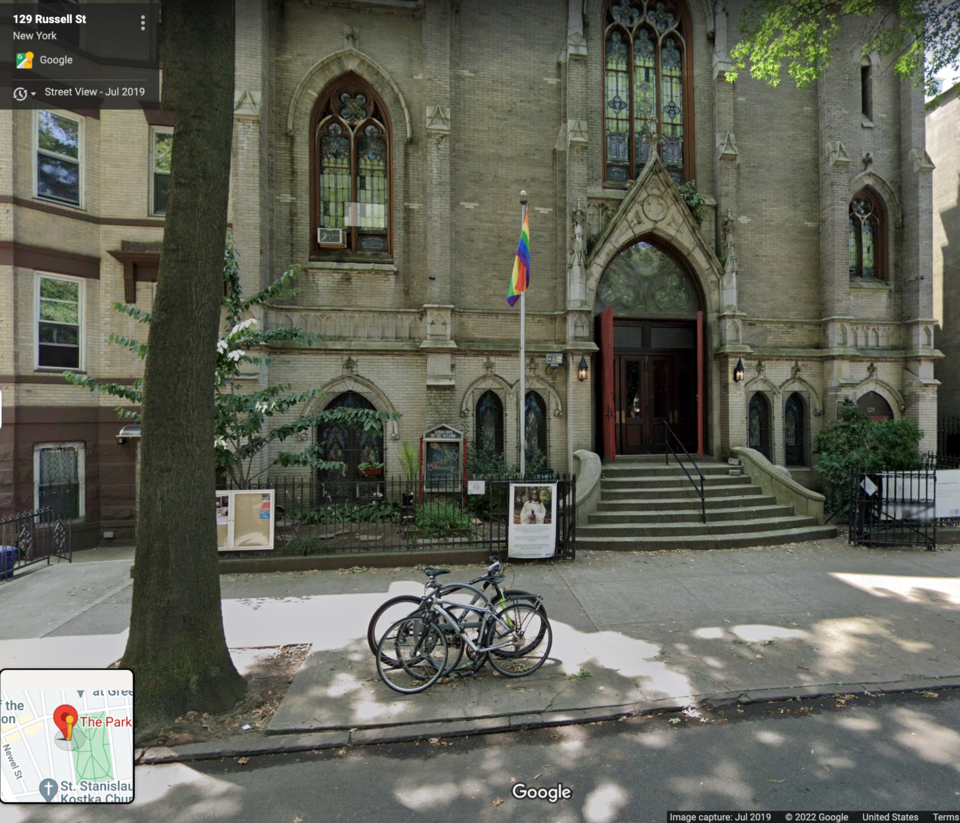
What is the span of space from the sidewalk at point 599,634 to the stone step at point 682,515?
115 centimetres

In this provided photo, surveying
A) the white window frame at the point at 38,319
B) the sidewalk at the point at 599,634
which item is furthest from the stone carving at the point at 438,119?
the sidewalk at the point at 599,634

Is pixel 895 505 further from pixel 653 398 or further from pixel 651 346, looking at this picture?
pixel 651 346

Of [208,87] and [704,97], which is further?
[704,97]

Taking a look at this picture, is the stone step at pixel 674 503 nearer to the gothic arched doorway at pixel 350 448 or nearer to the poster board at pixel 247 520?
the gothic arched doorway at pixel 350 448

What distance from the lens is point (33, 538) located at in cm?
973

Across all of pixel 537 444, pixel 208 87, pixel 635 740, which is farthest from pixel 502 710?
pixel 537 444

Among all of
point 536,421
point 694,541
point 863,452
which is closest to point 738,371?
point 863,452

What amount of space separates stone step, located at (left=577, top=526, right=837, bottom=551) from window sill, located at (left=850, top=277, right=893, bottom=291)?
8694 mm

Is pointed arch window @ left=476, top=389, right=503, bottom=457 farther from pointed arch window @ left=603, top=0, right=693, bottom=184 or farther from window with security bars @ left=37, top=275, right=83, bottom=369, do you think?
window with security bars @ left=37, top=275, right=83, bottom=369

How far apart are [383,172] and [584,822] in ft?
45.6

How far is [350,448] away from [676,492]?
7.79 metres

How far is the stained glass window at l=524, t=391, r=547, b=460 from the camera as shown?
13234mm

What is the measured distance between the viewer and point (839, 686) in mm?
4754

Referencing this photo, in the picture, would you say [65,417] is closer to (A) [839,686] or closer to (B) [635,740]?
(B) [635,740]
